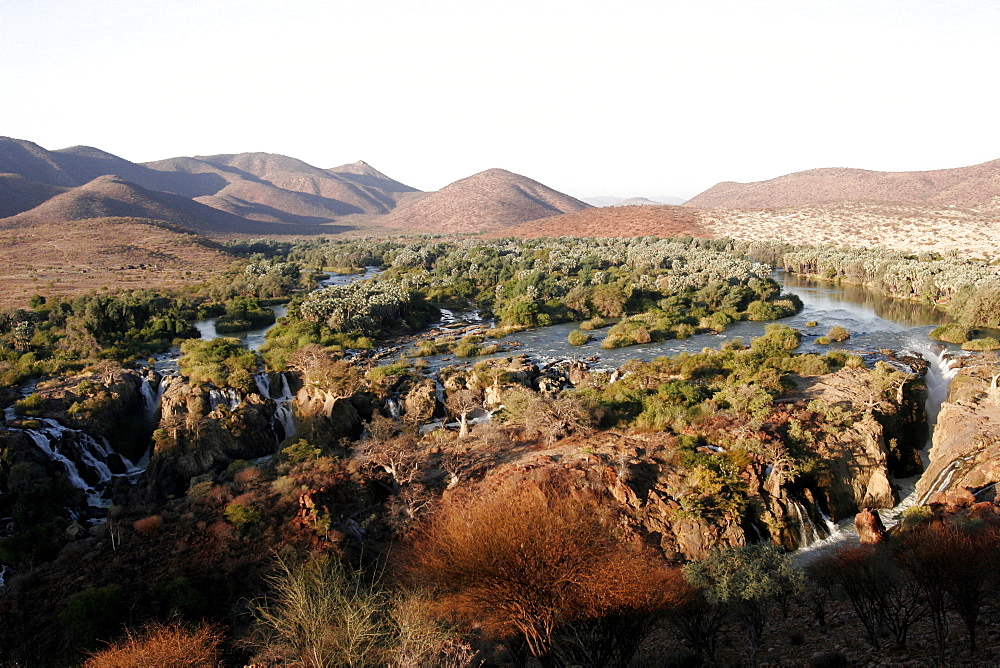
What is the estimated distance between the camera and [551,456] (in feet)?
82.8

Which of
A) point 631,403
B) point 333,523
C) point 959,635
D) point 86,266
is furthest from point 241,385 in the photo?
point 86,266

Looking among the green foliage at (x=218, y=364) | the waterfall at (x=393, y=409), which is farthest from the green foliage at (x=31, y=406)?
the waterfall at (x=393, y=409)

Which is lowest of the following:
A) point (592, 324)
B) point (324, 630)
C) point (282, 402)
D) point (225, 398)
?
point (282, 402)

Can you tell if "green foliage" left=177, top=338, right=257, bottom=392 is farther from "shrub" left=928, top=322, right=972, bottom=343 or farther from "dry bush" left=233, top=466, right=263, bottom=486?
"shrub" left=928, top=322, right=972, bottom=343

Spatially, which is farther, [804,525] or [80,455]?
[80,455]

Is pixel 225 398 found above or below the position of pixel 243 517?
above

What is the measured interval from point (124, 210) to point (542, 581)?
15811cm

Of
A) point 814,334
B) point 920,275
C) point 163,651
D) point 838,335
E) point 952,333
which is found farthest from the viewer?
point 920,275

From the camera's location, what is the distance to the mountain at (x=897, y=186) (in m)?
136

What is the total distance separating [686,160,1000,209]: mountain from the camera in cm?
13612

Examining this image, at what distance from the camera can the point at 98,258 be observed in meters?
84.5

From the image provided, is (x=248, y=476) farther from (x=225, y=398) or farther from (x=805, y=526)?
(x=805, y=526)

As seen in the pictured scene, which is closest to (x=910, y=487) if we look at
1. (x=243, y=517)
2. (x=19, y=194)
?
(x=243, y=517)

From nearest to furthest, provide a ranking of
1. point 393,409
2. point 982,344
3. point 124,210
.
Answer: point 393,409
point 982,344
point 124,210
